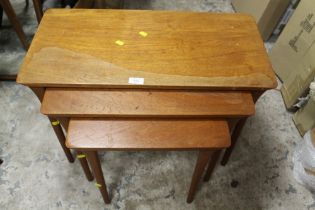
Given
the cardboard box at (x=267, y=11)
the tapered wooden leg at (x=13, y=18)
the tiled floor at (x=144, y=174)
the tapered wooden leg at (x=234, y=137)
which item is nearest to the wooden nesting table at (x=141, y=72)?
the tapered wooden leg at (x=234, y=137)

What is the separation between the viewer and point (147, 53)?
1.04 meters

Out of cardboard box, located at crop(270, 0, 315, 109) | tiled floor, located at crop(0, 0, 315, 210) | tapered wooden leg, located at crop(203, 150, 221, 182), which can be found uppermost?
cardboard box, located at crop(270, 0, 315, 109)

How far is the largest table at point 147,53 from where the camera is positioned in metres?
0.95

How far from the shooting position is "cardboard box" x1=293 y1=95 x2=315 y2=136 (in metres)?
1.51

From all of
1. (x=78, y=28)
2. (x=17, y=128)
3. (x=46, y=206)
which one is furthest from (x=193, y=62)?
(x=17, y=128)

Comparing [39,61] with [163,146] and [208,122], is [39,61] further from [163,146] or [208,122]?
[208,122]

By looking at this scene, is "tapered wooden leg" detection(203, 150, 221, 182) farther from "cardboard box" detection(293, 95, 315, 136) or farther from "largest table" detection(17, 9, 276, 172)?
"cardboard box" detection(293, 95, 315, 136)

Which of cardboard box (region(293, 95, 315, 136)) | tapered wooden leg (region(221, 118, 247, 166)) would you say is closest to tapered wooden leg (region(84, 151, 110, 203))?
tapered wooden leg (region(221, 118, 247, 166))

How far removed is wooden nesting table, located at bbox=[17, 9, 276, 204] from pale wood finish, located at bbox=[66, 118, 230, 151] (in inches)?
0.6

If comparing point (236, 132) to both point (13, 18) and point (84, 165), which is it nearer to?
point (84, 165)

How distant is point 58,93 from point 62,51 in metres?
0.18

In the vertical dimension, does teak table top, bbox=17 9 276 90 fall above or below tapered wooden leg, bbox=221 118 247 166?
above

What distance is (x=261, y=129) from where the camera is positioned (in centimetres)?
163

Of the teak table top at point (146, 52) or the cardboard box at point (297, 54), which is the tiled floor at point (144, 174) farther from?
the teak table top at point (146, 52)
